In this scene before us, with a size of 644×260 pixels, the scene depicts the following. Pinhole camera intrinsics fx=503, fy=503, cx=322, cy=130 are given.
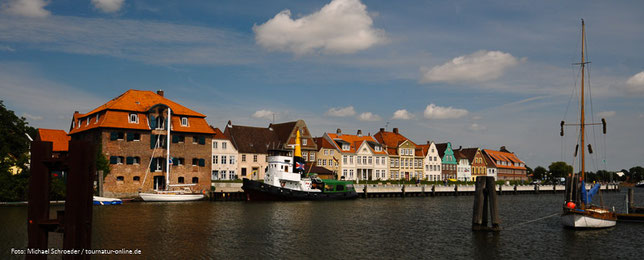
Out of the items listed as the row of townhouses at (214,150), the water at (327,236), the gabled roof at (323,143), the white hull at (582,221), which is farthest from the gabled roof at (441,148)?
the white hull at (582,221)

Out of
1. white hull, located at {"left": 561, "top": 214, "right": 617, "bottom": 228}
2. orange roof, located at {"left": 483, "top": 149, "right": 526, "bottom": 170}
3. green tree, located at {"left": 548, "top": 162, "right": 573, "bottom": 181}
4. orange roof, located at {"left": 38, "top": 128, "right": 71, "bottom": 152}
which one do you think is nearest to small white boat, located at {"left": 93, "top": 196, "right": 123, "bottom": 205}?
orange roof, located at {"left": 38, "top": 128, "right": 71, "bottom": 152}

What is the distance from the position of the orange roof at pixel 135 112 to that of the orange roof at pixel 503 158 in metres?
90.2

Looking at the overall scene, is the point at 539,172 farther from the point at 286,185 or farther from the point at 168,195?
the point at 168,195

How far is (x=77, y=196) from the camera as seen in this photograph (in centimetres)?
1062

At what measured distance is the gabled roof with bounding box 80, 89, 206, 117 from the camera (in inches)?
2306

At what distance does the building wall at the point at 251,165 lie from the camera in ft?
261

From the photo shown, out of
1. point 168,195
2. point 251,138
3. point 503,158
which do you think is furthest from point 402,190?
point 503,158

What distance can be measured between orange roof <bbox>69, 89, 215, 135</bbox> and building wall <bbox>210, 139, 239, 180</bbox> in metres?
13.6

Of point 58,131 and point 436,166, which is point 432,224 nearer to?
point 58,131

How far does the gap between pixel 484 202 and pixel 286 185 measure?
3303 cm

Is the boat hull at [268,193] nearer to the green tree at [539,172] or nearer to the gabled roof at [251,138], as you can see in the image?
the gabled roof at [251,138]

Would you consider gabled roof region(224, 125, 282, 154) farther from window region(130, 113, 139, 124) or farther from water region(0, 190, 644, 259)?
water region(0, 190, 644, 259)

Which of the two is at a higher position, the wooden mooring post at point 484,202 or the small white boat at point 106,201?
the wooden mooring post at point 484,202

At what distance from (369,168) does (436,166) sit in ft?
69.9
